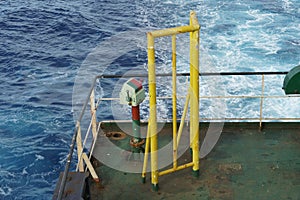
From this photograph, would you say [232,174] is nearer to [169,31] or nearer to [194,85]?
[194,85]

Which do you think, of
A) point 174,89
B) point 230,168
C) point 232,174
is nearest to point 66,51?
point 230,168

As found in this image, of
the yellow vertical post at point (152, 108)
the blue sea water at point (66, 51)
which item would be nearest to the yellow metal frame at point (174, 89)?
the yellow vertical post at point (152, 108)

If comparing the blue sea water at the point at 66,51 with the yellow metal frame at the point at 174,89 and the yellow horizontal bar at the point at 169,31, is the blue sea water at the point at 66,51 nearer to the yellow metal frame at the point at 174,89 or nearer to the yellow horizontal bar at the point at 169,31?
the yellow metal frame at the point at 174,89

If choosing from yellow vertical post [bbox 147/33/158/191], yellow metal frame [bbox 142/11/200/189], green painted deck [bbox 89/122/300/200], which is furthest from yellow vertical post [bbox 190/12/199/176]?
yellow vertical post [bbox 147/33/158/191]

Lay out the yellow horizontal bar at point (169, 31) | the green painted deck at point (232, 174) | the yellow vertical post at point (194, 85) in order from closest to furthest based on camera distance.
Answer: the yellow horizontal bar at point (169, 31), the yellow vertical post at point (194, 85), the green painted deck at point (232, 174)

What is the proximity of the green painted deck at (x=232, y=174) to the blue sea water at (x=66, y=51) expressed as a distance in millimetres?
8941

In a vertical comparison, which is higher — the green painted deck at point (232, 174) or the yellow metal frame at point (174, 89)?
the yellow metal frame at point (174, 89)

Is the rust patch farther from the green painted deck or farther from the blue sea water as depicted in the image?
the blue sea water

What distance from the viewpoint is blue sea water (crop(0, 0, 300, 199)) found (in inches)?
699

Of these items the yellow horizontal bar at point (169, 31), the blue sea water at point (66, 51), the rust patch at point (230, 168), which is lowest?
the blue sea water at point (66, 51)

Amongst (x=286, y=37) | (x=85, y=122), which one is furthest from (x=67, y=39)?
(x=286, y=37)

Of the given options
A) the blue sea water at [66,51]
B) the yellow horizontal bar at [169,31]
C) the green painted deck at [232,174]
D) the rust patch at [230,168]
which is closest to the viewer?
the yellow horizontal bar at [169,31]

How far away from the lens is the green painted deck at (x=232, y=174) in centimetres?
679

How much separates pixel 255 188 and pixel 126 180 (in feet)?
6.53
